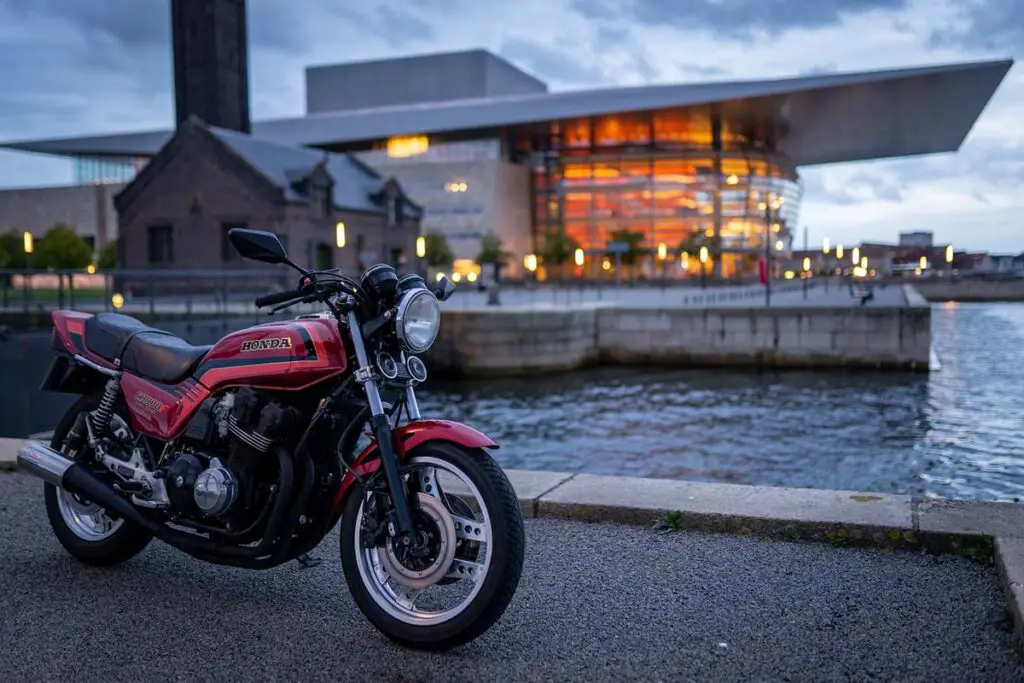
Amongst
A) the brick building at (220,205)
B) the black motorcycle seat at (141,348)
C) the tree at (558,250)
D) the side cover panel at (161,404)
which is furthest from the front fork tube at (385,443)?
the tree at (558,250)

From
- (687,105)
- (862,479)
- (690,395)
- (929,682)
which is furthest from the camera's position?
(687,105)

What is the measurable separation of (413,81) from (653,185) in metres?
49.7

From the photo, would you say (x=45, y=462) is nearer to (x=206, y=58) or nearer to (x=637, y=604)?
(x=637, y=604)

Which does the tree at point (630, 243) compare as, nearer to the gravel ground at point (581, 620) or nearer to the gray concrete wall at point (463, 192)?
the gray concrete wall at point (463, 192)

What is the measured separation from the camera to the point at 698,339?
2759 cm

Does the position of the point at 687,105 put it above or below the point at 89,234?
above

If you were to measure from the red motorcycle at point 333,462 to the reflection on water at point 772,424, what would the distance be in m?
9.33

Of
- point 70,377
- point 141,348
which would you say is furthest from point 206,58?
point 141,348

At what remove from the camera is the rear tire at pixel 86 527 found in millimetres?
4555

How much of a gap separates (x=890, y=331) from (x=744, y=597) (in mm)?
23610

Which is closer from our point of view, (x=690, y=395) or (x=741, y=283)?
(x=690, y=395)

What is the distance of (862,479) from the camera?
1254 cm

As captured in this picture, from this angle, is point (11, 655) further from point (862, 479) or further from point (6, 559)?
point (862, 479)

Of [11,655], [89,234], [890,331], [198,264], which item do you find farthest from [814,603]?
[89,234]
